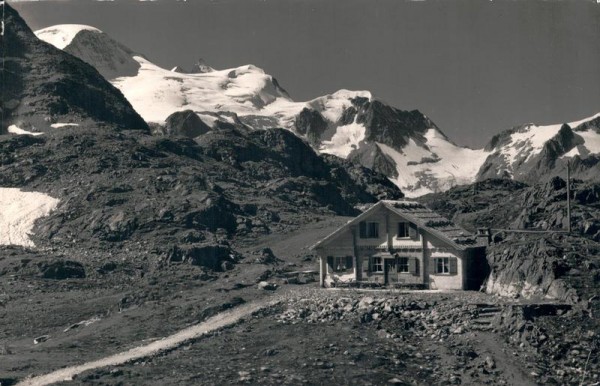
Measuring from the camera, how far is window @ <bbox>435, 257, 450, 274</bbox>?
65.1 meters

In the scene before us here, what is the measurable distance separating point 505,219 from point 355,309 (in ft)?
205

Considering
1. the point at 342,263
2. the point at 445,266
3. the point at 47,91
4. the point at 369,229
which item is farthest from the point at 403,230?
the point at 47,91

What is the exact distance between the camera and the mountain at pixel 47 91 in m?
151

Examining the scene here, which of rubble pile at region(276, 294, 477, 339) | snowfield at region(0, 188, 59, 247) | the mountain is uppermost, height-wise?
the mountain

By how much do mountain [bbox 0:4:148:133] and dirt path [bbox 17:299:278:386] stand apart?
3510 inches

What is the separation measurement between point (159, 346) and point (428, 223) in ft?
63.0

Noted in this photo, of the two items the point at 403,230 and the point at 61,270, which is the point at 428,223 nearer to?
the point at 403,230

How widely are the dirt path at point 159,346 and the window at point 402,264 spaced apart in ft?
27.3

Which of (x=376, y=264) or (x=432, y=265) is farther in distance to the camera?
(x=376, y=264)

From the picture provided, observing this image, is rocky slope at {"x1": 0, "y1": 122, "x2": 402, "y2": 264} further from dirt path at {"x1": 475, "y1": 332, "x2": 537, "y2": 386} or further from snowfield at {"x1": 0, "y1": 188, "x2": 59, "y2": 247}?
dirt path at {"x1": 475, "y1": 332, "x2": 537, "y2": 386}

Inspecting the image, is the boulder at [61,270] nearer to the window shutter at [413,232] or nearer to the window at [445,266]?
the window shutter at [413,232]

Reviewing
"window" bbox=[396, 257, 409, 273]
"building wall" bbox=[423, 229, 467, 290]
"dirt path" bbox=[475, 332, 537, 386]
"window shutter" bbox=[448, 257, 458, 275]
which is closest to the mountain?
"window" bbox=[396, 257, 409, 273]

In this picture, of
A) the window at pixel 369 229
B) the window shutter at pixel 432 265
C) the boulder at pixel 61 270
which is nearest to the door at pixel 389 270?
the window at pixel 369 229

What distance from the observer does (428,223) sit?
2606 inches
